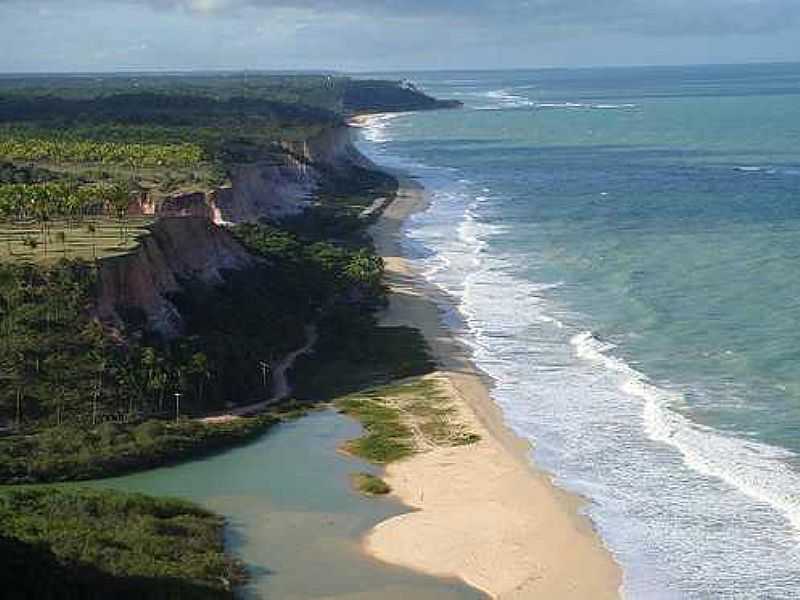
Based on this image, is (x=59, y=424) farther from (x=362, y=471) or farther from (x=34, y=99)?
(x=34, y=99)

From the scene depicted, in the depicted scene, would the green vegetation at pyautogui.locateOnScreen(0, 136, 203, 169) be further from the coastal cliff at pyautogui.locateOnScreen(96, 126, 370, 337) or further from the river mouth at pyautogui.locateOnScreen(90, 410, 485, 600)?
the river mouth at pyautogui.locateOnScreen(90, 410, 485, 600)

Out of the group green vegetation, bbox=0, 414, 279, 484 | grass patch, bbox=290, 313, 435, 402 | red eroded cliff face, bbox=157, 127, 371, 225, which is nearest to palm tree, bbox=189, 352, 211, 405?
green vegetation, bbox=0, 414, 279, 484

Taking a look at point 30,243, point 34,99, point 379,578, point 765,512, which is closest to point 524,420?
point 765,512

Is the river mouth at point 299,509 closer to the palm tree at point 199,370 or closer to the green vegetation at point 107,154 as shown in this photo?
the palm tree at point 199,370

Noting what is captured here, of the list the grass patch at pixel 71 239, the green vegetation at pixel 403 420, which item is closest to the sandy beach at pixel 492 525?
the green vegetation at pixel 403 420

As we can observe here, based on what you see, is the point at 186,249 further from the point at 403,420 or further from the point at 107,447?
the point at 107,447

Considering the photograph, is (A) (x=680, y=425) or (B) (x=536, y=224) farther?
(B) (x=536, y=224)
